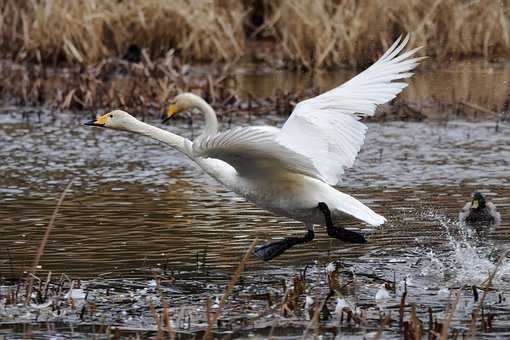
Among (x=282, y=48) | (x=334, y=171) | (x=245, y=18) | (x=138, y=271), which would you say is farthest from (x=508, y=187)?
(x=245, y=18)

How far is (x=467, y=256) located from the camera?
27.5 ft

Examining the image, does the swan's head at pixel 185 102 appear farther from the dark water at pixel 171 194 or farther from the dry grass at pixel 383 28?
the dry grass at pixel 383 28

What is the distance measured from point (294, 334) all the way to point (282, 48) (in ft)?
45.2

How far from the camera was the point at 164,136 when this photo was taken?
7.89 metres

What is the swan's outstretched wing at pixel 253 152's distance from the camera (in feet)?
22.6

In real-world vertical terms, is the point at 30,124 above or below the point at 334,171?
below

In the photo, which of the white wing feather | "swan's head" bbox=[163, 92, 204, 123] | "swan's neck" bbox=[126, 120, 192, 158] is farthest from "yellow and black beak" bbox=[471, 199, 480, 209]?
"swan's neck" bbox=[126, 120, 192, 158]

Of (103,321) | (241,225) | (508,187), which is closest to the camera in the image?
(103,321)

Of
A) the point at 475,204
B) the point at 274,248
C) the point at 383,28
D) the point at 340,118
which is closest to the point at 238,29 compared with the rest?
the point at 383,28

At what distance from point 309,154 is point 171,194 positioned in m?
3.20

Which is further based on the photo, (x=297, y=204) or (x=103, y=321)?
(x=297, y=204)

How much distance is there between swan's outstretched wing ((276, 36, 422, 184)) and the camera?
26.5 feet

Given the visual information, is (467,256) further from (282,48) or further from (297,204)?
(282,48)

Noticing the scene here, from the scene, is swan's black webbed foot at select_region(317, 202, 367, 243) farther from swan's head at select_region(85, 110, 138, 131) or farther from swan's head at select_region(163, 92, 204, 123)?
swan's head at select_region(85, 110, 138, 131)
